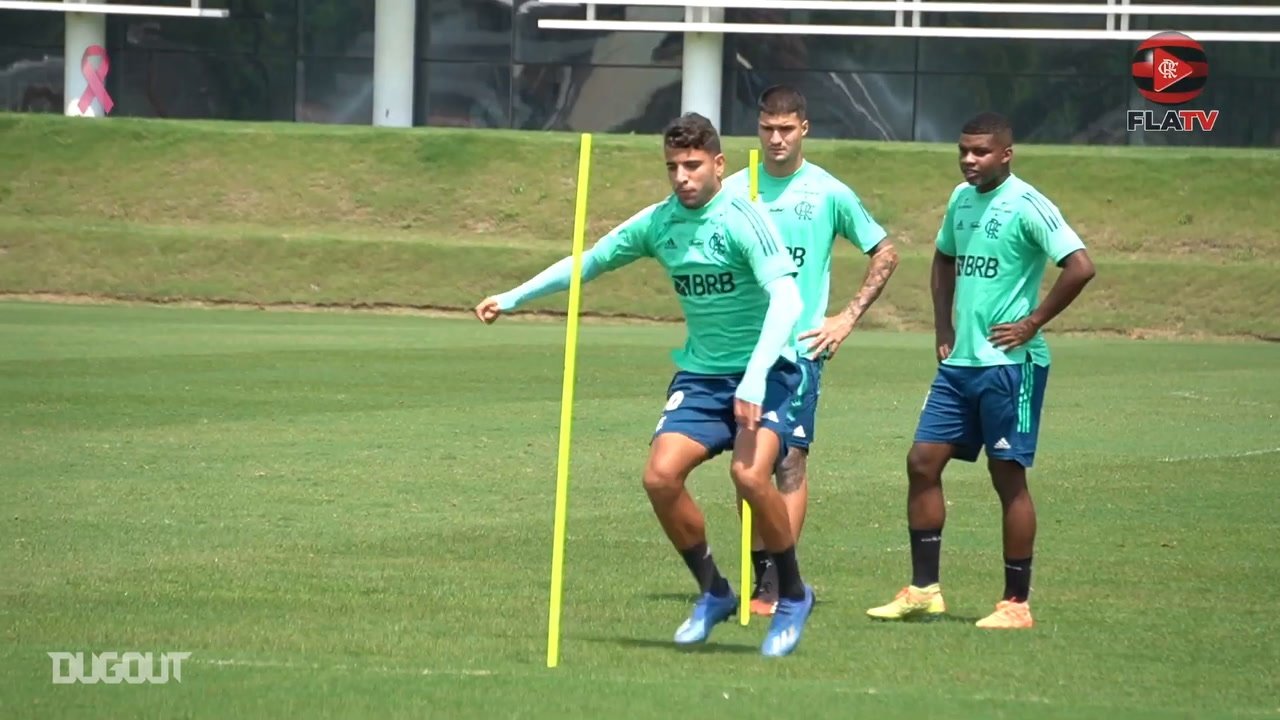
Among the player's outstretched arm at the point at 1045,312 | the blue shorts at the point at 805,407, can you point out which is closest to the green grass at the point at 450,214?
the blue shorts at the point at 805,407

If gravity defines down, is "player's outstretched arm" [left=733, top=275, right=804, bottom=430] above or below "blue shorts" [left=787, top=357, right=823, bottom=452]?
above

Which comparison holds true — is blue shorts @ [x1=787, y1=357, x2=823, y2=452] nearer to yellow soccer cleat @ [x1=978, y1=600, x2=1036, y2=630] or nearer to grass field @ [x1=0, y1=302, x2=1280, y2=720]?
grass field @ [x1=0, y1=302, x2=1280, y2=720]

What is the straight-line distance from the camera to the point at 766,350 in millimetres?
7633

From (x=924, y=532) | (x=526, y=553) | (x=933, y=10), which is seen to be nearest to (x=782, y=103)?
(x=924, y=532)

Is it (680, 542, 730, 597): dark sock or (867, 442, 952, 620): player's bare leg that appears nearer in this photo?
(680, 542, 730, 597): dark sock

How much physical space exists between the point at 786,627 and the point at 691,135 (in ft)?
6.25

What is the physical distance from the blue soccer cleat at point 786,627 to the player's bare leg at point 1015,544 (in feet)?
3.78

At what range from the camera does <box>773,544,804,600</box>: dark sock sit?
797 centimetres

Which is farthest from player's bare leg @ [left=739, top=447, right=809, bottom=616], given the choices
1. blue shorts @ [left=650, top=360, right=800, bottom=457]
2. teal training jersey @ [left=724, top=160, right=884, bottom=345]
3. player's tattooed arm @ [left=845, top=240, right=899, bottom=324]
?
blue shorts @ [left=650, top=360, right=800, bottom=457]

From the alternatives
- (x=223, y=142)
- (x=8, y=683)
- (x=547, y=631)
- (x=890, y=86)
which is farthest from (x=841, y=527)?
(x=890, y=86)

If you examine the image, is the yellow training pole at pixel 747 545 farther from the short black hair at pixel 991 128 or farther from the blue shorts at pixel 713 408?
the short black hair at pixel 991 128

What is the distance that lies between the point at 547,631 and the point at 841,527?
3.75m

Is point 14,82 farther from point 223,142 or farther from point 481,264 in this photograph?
point 481,264

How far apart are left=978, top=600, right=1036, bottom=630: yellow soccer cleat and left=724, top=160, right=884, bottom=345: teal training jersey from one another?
150 centimetres
